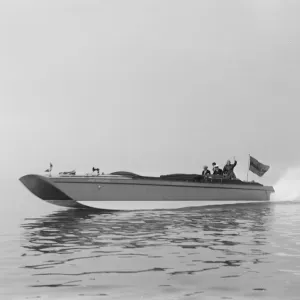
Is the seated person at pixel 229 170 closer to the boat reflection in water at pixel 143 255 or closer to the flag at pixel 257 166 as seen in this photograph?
the flag at pixel 257 166

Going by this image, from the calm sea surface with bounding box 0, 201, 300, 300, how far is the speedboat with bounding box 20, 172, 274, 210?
8.26 m

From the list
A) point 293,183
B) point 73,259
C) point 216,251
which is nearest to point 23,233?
point 73,259

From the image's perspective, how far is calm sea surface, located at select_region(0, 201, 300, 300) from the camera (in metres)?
8.67

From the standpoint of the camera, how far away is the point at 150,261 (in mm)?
11992

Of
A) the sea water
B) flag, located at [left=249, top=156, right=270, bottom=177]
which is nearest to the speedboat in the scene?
flag, located at [left=249, top=156, right=270, bottom=177]

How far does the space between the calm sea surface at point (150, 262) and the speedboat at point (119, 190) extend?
826cm

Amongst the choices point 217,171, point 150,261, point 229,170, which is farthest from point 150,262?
point 229,170

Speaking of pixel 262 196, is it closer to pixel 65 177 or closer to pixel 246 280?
pixel 65 177

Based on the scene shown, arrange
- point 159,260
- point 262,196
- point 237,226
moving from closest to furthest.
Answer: point 159,260, point 237,226, point 262,196

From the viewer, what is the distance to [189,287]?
895 cm

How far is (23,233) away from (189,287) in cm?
1162

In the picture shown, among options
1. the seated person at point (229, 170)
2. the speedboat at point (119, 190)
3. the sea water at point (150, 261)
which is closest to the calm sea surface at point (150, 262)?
the sea water at point (150, 261)

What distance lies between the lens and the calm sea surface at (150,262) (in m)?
8.67

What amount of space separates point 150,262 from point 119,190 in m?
18.3
